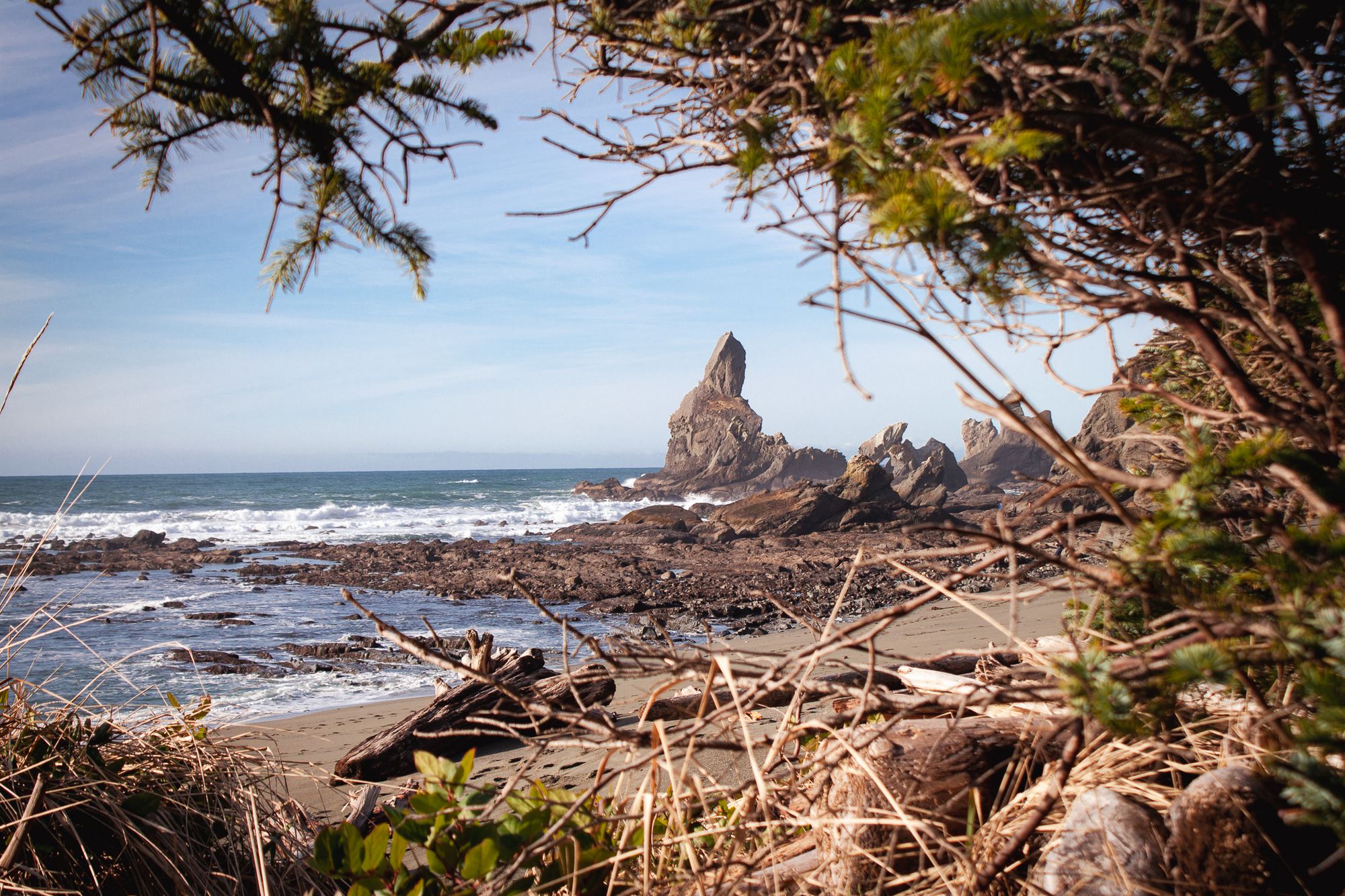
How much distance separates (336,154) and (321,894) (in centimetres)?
200

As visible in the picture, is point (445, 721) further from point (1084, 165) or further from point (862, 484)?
point (862, 484)

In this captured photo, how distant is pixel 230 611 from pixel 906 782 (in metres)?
15.2

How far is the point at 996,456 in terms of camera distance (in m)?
72.7

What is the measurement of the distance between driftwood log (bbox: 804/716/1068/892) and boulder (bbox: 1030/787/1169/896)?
16 centimetres

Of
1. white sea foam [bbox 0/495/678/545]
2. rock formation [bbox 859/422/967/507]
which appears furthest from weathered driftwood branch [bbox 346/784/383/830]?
white sea foam [bbox 0/495/678/545]

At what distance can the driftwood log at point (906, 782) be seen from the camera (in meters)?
1.94

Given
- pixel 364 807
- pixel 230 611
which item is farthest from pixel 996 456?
pixel 364 807

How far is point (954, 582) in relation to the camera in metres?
1.46

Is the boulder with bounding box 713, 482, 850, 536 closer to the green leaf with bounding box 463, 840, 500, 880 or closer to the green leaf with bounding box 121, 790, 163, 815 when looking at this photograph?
the green leaf with bounding box 121, 790, 163, 815

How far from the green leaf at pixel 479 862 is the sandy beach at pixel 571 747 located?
18cm

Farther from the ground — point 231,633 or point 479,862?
point 479,862

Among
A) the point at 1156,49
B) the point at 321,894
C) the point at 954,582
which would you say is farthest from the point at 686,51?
the point at 321,894

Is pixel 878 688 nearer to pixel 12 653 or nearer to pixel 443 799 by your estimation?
pixel 443 799

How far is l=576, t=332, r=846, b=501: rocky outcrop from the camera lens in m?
63.0
